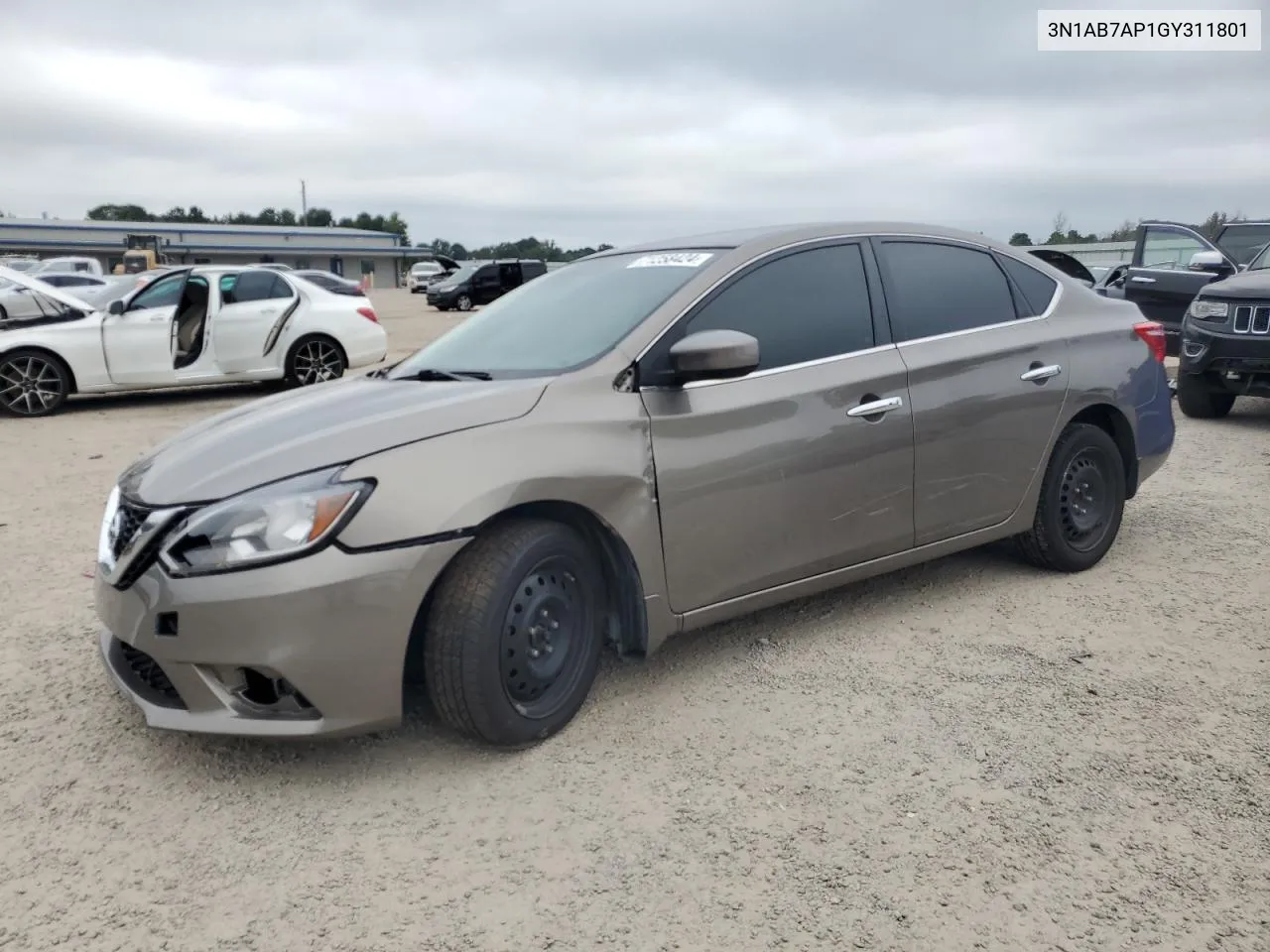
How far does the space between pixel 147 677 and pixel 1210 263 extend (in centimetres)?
936

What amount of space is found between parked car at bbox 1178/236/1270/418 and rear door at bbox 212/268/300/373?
887 centimetres

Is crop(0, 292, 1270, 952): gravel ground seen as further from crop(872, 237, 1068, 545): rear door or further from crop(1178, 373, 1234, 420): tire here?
crop(1178, 373, 1234, 420): tire

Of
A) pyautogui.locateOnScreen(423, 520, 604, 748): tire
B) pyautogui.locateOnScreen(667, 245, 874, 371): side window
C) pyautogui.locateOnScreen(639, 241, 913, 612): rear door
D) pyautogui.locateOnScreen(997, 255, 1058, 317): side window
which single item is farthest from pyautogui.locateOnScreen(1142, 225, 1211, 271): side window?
pyautogui.locateOnScreen(423, 520, 604, 748): tire

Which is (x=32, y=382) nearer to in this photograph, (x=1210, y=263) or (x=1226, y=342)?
(x=1226, y=342)

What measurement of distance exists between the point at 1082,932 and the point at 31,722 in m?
3.19

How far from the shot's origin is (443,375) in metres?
3.66

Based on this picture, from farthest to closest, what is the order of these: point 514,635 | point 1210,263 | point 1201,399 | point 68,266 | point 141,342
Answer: point 68,266, point 141,342, point 1210,263, point 1201,399, point 514,635

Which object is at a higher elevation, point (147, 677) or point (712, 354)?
point (712, 354)

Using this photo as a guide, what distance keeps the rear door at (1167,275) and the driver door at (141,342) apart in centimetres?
1024

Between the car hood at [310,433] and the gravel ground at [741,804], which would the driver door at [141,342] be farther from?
the car hood at [310,433]

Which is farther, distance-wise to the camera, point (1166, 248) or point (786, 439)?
point (1166, 248)

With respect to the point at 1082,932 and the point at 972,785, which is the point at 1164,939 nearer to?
the point at 1082,932

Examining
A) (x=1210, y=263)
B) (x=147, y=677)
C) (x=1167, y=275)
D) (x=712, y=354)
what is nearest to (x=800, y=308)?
(x=712, y=354)

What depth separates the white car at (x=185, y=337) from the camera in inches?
403
